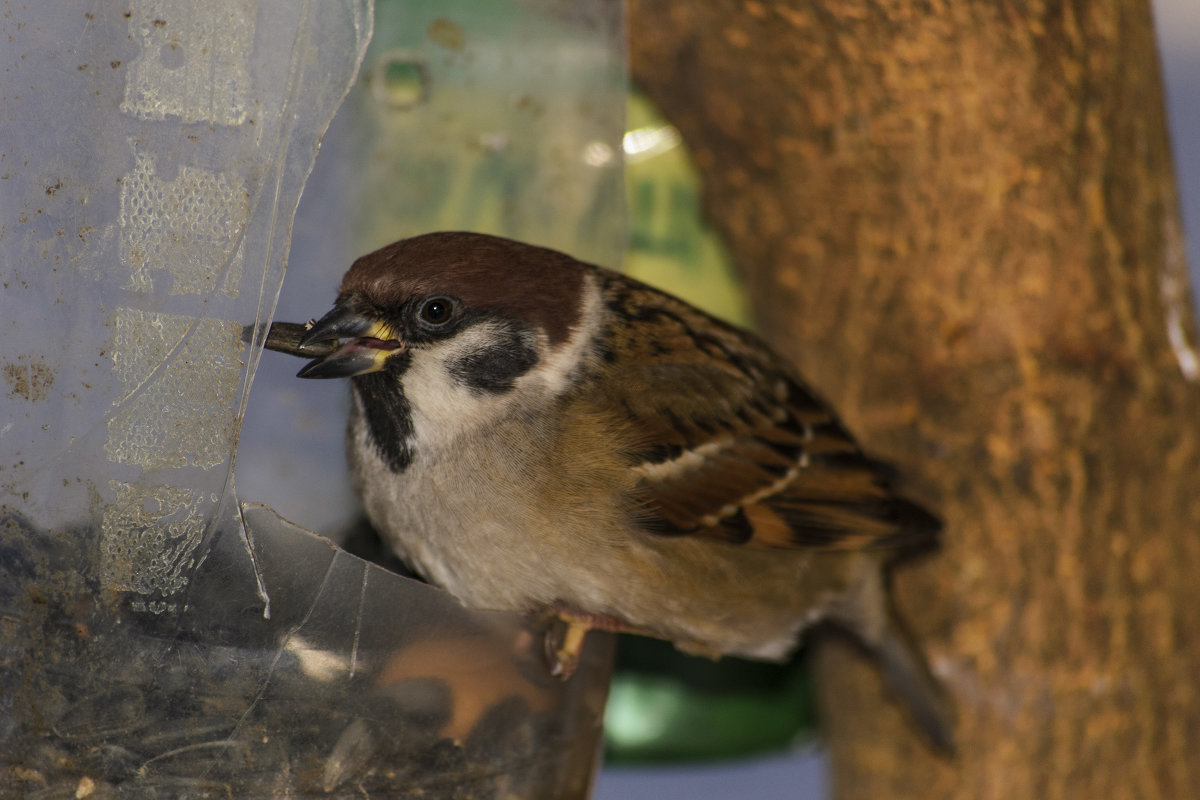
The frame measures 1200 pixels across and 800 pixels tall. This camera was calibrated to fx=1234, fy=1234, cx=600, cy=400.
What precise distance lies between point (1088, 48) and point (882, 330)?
72 cm

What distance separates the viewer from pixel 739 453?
1988 mm

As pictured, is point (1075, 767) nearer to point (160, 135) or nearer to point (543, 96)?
point (543, 96)

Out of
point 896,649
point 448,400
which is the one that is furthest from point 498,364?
point 896,649

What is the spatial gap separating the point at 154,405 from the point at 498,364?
1.75 feet

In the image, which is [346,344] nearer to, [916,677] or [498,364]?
[498,364]

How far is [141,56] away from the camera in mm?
1419

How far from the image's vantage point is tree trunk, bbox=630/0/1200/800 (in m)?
2.30

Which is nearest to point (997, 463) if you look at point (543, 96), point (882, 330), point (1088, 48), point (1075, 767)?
point (882, 330)

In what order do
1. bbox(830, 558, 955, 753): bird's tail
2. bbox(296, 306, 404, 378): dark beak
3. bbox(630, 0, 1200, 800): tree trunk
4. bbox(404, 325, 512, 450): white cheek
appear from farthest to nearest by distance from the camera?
bbox(830, 558, 955, 753): bird's tail, bbox(630, 0, 1200, 800): tree trunk, bbox(404, 325, 512, 450): white cheek, bbox(296, 306, 404, 378): dark beak

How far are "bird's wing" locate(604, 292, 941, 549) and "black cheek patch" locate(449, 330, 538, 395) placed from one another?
0.45ft

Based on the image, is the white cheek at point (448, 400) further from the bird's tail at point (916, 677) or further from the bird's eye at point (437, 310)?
the bird's tail at point (916, 677)

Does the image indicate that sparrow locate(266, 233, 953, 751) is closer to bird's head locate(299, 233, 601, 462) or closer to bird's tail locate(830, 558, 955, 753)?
bird's head locate(299, 233, 601, 462)

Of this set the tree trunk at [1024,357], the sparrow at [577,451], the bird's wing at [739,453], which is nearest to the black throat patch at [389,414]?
the sparrow at [577,451]

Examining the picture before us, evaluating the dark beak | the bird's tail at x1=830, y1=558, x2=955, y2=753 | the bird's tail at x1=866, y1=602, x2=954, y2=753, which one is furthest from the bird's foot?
the bird's tail at x1=866, y1=602, x2=954, y2=753
